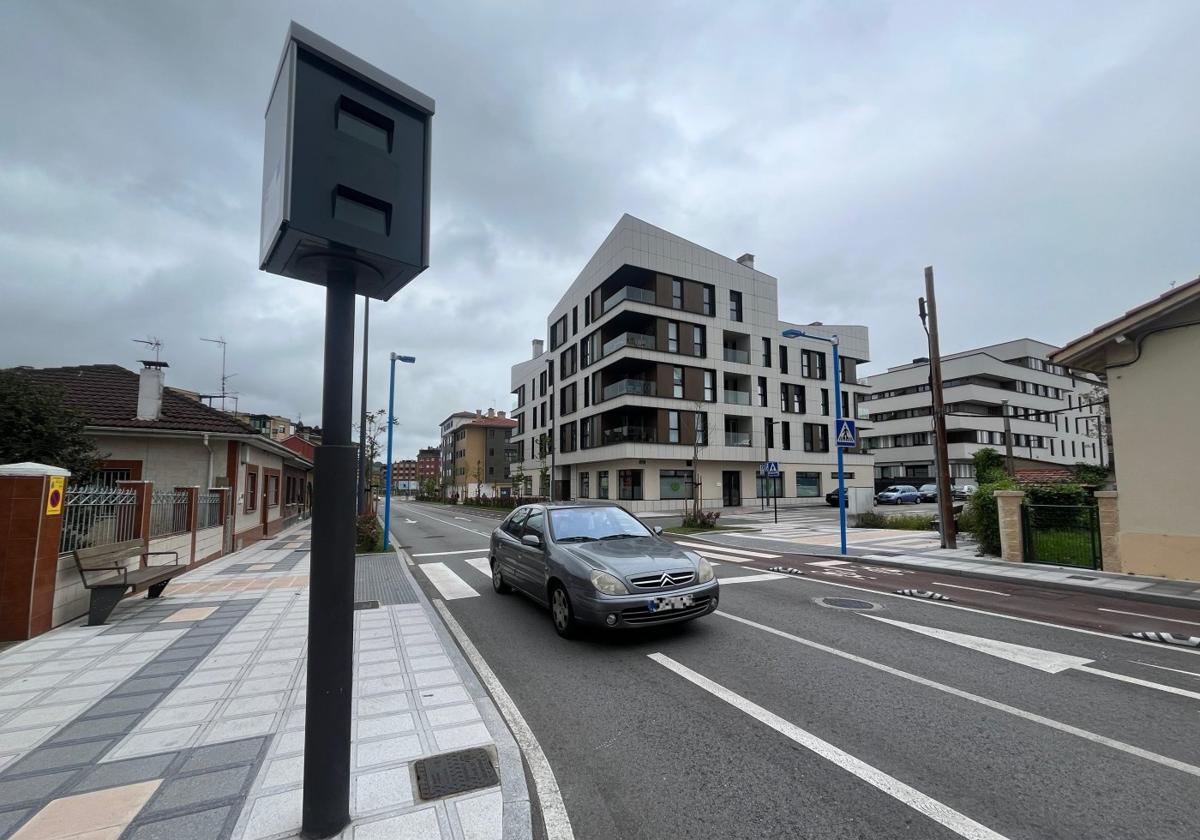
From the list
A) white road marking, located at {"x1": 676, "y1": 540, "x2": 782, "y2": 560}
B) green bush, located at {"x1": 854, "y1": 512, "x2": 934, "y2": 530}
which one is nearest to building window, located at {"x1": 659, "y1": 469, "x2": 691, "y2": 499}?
green bush, located at {"x1": 854, "y1": 512, "x2": 934, "y2": 530}

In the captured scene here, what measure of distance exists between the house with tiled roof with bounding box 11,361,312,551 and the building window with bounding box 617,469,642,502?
2402 centimetres

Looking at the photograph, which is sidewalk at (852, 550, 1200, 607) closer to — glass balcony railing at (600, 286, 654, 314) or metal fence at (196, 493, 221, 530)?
metal fence at (196, 493, 221, 530)

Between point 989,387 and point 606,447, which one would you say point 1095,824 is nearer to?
point 606,447

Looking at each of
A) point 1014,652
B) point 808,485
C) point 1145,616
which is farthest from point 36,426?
point 808,485

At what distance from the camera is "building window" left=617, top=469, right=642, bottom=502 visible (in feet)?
119

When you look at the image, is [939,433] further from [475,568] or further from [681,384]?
[681,384]

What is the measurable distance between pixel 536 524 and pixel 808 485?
41806 millimetres

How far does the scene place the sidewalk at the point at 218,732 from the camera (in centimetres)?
276

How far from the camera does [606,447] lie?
3712 centimetres

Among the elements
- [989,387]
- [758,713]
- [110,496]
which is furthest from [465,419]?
[758,713]

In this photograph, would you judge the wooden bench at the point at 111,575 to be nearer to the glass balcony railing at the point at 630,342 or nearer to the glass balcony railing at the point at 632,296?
the glass balcony railing at the point at 630,342

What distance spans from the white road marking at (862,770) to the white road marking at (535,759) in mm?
1593

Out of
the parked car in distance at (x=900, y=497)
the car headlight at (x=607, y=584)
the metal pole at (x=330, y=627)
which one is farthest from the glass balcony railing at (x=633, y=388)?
the metal pole at (x=330, y=627)

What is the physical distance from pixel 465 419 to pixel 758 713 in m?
91.6
